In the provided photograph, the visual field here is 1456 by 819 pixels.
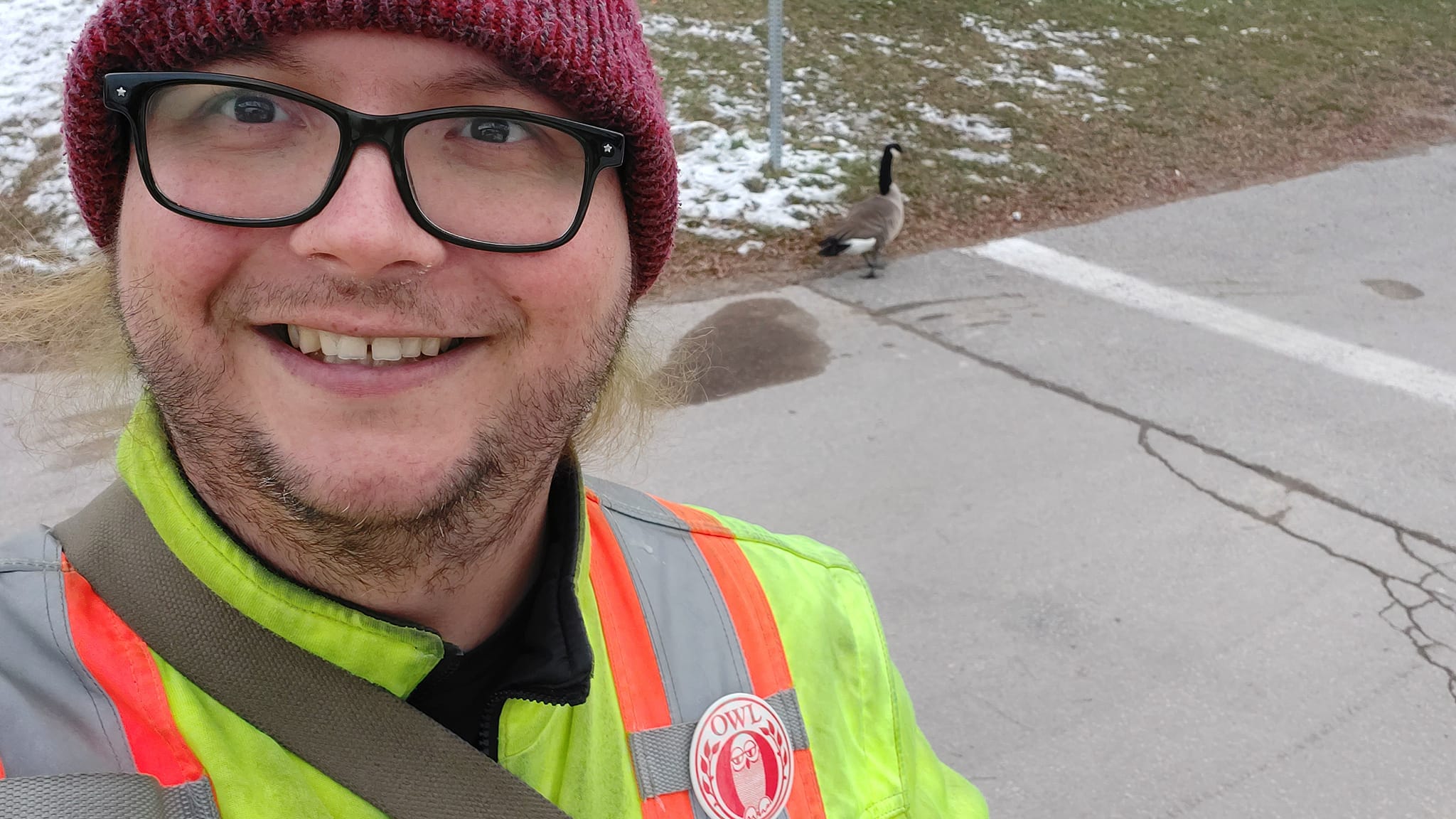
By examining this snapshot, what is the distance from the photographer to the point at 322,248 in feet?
3.52

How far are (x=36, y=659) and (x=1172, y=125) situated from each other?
9.63 metres

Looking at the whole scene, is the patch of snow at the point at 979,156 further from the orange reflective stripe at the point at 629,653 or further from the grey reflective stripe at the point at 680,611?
the orange reflective stripe at the point at 629,653

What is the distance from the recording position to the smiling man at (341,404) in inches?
41.4

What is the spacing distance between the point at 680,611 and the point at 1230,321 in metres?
5.37

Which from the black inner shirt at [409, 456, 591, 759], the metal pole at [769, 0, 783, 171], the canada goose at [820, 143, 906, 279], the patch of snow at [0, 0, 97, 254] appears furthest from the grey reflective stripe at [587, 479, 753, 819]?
the metal pole at [769, 0, 783, 171]

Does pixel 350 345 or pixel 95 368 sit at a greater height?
pixel 350 345

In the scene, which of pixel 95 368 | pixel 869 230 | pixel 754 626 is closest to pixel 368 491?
pixel 754 626

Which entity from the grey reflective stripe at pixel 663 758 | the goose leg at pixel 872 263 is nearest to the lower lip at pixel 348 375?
the grey reflective stripe at pixel 663 758

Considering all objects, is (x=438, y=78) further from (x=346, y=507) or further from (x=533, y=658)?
(x=533, y=658)

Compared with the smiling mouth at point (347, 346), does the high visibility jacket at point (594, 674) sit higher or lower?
lower

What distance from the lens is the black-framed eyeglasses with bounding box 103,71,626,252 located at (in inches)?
42.6

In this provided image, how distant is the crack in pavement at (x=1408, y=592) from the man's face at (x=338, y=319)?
3.62m

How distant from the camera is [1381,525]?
4266 millimetres

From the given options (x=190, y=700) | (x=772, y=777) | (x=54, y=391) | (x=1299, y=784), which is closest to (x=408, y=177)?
(x=190, y=700)
